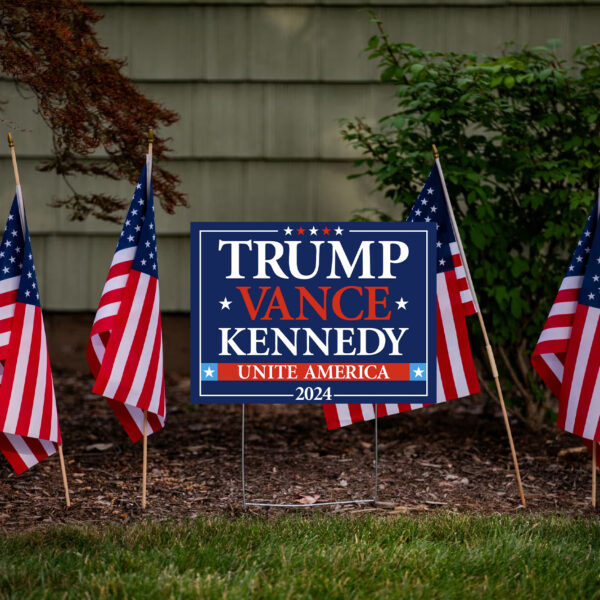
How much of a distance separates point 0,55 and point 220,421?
10.6 ft

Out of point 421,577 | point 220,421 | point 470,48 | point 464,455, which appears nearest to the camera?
point 421,577

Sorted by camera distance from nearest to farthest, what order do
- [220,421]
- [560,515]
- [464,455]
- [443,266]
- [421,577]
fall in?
[421,577]
[560,515]
[443,266]
[464,455]
[220,421]

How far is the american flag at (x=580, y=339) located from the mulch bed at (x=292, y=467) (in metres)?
0.54

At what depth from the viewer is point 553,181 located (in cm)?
552

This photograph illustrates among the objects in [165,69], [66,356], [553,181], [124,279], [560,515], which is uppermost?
[165,69]

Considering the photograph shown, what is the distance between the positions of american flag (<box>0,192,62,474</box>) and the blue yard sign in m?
0.83

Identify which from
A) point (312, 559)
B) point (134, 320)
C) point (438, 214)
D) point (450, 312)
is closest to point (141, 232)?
point (134, 320)

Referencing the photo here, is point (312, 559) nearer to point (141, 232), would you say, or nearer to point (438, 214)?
point (141, 232)

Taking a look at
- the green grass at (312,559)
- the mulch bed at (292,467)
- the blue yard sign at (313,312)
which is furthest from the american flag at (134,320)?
the green grass at (312,559)

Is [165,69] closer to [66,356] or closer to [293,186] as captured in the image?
[293,186]

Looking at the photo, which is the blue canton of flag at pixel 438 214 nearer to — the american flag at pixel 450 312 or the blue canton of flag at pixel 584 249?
the american flag at pixel 450 312

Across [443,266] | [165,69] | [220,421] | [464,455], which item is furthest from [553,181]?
[165,69]

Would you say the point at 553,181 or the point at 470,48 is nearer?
the point at 553,181

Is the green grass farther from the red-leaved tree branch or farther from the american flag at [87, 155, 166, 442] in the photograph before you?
the red-leaved tree branch
